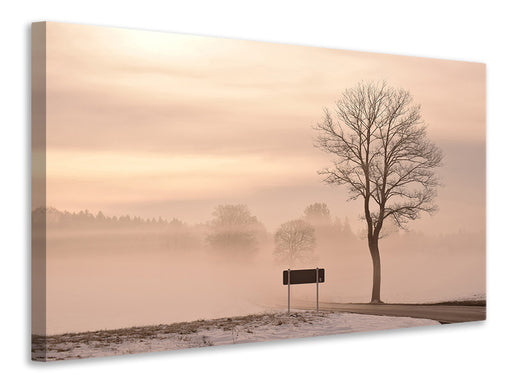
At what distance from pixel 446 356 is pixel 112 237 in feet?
13.4

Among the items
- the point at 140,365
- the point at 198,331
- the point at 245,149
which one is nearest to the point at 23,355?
the point at 140,365

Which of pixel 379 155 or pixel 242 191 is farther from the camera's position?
pixel 379 155

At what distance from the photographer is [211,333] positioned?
9312 mm

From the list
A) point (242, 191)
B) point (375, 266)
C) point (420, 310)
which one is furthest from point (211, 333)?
point (420, 310)

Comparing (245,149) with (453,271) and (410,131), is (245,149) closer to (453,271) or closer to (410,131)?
(410,131)

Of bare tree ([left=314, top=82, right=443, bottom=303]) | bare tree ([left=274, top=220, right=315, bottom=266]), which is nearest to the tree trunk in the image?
bare tree ([left=314, top=82, right=443, bottom=303])

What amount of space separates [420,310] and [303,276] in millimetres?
1575

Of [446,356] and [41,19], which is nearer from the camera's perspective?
[41,19]

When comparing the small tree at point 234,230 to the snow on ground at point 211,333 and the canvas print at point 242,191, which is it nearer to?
the canvas print at point 242,191

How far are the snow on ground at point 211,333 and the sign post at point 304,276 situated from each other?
0.95ft

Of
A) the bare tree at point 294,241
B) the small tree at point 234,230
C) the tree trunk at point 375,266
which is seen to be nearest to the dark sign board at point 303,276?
the bare tree at point 294,241

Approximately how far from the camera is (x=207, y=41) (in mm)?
9258

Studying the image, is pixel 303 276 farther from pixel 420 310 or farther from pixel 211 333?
pixel 420 310

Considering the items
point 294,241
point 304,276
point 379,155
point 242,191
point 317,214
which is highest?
point 379,155
